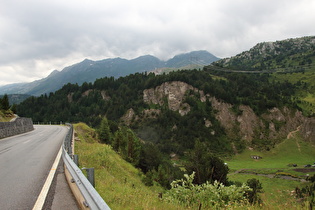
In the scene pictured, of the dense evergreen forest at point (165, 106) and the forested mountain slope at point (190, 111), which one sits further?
the dense evergreen forest at point (165, 106)

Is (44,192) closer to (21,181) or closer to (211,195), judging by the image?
(21,181)

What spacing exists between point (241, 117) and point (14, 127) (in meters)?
130

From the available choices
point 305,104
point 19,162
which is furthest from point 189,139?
point 19,162

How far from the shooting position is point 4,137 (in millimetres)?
27984

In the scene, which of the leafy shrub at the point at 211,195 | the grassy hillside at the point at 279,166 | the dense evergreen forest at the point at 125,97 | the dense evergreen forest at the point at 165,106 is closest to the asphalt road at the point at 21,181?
the leafy shrub at the point at 211,195

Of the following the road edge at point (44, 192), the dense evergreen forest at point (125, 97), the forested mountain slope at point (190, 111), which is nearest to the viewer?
the road edge at point (44, 192)

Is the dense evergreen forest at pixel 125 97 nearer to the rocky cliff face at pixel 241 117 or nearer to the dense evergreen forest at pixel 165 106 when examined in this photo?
the dense evergreen forest at pixel 165 106

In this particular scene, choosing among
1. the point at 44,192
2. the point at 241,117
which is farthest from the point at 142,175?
the point at 241,117

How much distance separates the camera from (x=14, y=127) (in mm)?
32500

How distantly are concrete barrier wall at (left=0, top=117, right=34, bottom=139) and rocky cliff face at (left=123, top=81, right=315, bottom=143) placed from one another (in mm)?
111719

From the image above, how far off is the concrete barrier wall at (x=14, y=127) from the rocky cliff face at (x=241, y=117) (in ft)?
367

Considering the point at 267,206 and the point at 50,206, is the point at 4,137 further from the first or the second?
the point at 267,206

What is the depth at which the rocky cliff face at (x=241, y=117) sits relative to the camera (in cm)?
12662

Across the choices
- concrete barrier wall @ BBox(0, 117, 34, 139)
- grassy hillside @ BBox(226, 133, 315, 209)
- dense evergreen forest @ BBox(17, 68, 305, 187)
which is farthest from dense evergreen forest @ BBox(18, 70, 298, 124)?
concrete barrier wall @ BBox(0, 117, 34, 139)
